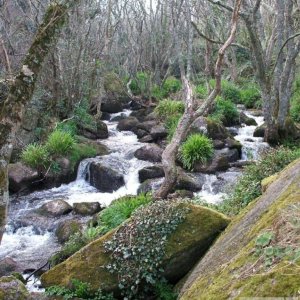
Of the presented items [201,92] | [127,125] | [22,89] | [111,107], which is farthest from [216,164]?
[111,107]

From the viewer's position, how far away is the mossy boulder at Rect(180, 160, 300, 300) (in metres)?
2.74

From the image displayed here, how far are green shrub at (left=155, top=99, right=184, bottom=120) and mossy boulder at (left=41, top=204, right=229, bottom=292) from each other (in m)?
12.3

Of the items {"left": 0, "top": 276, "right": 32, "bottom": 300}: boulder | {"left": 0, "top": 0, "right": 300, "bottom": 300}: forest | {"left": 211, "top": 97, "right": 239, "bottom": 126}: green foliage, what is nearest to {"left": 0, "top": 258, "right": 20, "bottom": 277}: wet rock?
{"left": 0, "top": 0, "right": 300, "bottom": 300}: forest

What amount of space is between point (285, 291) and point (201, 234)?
8.87ft

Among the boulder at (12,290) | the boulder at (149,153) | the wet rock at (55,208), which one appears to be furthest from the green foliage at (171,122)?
the boulder at (12,290)

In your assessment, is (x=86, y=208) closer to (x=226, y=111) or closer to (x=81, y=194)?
(x=81, y=194)

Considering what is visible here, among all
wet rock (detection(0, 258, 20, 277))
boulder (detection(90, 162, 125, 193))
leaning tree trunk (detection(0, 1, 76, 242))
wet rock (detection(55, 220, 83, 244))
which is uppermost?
leaning tree trunk (detection(0, 1, 76, 242))

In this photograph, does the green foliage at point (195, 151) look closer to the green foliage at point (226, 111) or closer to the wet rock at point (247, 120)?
the green foliage at point (226, 111)

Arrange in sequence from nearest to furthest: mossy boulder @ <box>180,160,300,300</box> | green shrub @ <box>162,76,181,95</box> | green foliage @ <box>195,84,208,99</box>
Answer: mossy boulder @ <box>180,160,300,300</box> < green foliage @ <box>195,84,208,99</box> < green shrub @ <box>162,76,181,95</box>

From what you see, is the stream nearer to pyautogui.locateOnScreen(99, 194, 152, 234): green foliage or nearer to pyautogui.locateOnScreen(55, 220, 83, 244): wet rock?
pyautogui.locateOnScreen(55, 220, 83, 244): wet rock

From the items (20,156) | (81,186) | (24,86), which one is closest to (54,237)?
(81,186)

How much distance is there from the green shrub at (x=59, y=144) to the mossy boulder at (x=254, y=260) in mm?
9745

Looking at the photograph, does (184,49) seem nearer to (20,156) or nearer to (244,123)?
(244,123)

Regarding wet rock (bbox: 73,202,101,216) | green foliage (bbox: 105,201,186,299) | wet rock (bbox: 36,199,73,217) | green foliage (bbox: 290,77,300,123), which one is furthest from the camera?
green foliage (bbox: 290,77,300,123)
